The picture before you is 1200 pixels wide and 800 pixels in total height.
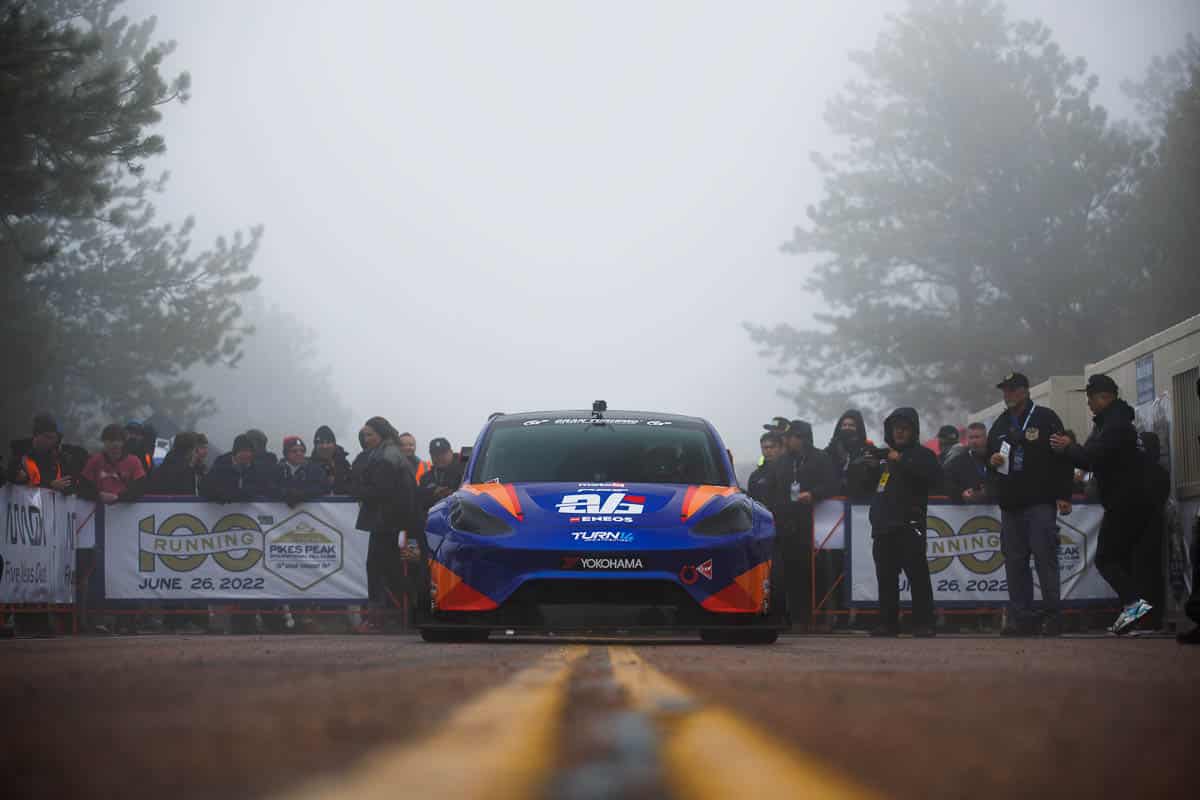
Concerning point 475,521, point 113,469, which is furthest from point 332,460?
point 475,521

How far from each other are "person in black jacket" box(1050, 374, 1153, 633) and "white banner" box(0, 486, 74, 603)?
868cm

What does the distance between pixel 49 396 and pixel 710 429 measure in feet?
124

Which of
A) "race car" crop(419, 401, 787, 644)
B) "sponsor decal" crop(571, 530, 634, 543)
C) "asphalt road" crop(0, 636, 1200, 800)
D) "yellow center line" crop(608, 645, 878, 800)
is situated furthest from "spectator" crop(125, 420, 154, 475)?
"yellow center line" crop(608, 645, 878, 800)

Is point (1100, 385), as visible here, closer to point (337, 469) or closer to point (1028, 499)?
point (1028, 499)

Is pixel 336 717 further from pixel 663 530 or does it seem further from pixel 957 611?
pixel 957 611

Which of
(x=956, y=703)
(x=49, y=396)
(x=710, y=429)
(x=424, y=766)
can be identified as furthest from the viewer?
(x=49, y=396)

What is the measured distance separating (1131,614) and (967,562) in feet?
12.3

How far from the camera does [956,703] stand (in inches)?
198

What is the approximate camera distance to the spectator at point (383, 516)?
1581 cm

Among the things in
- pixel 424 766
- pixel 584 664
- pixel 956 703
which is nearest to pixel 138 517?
pixel 584 664

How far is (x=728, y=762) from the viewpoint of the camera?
11.3ft

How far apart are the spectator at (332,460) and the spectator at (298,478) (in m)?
0.25

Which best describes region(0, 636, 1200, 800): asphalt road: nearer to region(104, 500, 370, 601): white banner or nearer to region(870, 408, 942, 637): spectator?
region(870, 408, 942, 637): spectator

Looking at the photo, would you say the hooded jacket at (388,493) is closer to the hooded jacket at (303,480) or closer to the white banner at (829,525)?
the hooded jacket at (303,480)
